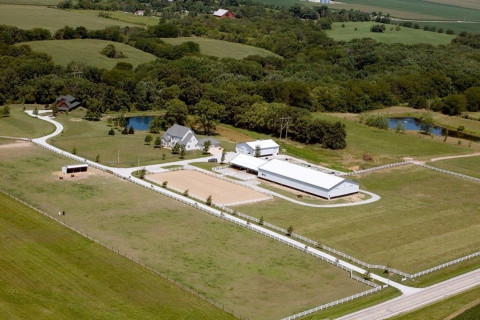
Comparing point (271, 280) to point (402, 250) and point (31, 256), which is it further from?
point (31, 256)

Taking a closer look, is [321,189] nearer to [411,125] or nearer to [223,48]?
[411,125]

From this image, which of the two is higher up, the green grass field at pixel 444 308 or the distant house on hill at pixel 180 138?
the distant house on hill at pixel 180 138

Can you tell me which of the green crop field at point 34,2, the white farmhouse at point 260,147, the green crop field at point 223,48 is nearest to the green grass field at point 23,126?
the white farmhouse at point 260,147

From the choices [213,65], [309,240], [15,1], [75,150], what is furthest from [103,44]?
[309,240]

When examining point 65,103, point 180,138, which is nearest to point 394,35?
point 65,103

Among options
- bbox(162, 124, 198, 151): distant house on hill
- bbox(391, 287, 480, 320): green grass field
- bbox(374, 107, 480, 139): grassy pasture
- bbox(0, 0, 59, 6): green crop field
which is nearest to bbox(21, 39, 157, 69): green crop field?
bbox(162, 124, 198, 151): distant house on hill

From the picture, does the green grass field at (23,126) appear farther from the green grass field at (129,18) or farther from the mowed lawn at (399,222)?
the green grass field at (129,18)
